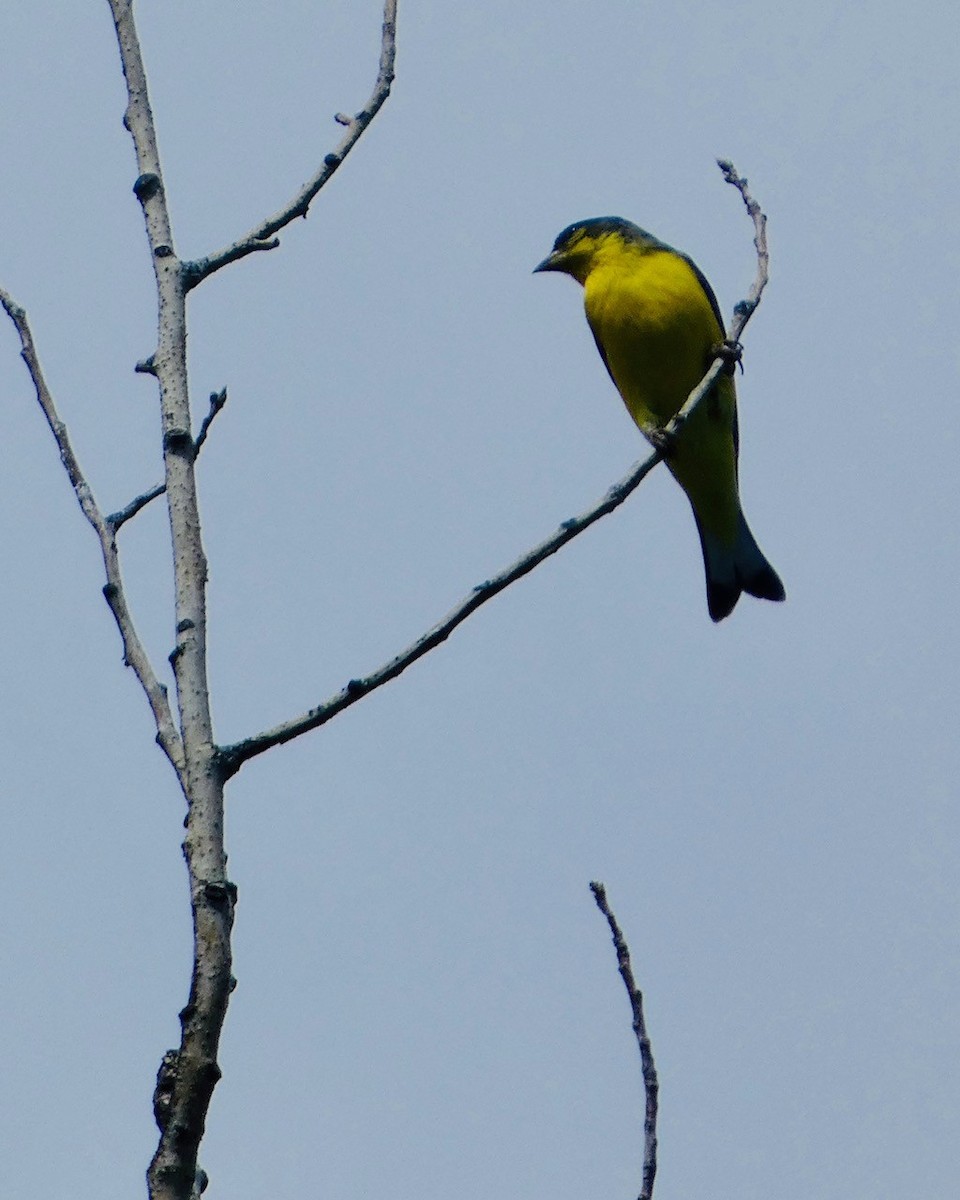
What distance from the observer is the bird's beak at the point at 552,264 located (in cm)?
778

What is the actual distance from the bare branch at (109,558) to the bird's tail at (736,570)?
5.08 meters

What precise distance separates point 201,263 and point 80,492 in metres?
0.50

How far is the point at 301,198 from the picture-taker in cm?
307

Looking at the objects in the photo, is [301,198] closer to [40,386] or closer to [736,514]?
[40,386]

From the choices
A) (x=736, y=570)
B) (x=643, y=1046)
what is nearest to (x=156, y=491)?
(x=643, y=1046)

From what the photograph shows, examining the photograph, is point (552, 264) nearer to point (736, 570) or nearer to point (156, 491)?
point (736, 570)

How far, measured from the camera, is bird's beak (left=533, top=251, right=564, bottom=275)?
7.78m

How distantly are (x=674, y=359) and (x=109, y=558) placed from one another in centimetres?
442

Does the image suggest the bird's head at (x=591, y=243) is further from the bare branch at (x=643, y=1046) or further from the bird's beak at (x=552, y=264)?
the bare branch at (x=643, y=1046)

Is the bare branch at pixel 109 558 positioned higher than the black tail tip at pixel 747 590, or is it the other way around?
the black tail tip at pixel 747 590

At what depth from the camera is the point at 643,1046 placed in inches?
87.2

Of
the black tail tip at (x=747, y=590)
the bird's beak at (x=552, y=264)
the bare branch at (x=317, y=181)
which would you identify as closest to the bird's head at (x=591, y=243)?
the bird's beak at (x=552, y=264)

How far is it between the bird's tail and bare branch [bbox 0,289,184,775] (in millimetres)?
5081

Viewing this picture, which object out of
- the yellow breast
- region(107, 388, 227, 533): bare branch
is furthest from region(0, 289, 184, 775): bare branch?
the yellow breast
